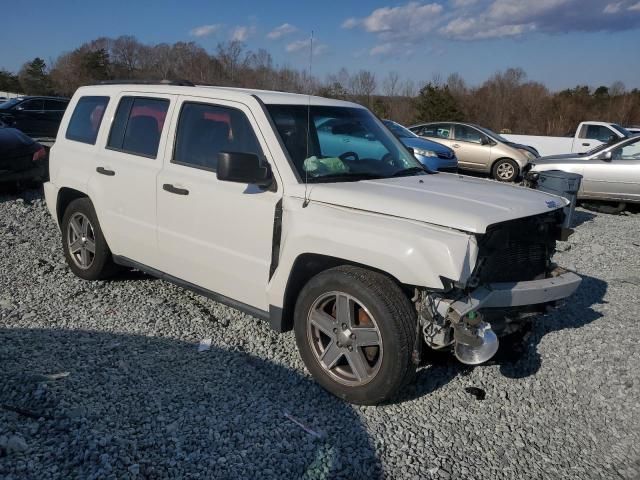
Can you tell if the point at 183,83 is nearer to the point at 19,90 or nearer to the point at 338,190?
the point at 338,190

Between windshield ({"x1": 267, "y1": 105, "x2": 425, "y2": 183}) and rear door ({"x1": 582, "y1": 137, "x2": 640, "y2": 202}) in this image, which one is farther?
rear door ({"x1": 582, "y1": 137, "x2": 640, "y2": 202})

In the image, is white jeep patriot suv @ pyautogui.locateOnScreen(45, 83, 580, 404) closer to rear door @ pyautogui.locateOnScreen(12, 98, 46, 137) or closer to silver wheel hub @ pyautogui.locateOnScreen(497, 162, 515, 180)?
silver wheel hub @ pyautogui.locateOnScreen(497, 162, 515, 180)

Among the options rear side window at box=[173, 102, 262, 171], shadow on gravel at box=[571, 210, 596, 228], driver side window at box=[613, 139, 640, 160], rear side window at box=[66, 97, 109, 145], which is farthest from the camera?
driver side window at box=[613, 139, 640, 160]

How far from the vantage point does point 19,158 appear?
978cm

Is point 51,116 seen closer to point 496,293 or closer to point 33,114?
point 33,114

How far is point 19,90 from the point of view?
176ft

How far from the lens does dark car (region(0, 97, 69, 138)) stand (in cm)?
2019

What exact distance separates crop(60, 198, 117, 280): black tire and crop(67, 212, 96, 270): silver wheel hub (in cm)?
2

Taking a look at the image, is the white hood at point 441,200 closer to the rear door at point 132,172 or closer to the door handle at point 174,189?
the door handle at point 174,189

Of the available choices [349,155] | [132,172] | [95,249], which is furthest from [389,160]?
[95,249]

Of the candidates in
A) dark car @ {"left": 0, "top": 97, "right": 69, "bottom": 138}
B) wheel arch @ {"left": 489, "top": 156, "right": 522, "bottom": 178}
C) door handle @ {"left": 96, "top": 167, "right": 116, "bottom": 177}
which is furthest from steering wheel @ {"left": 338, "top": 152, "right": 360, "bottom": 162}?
dark car @ {"left": 0, "top": 97, "right": 69, "bottom": 138}

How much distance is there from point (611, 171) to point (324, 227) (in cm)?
981

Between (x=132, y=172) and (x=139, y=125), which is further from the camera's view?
(x=139, y=125)

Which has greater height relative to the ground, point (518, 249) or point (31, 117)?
point (518, 249)
